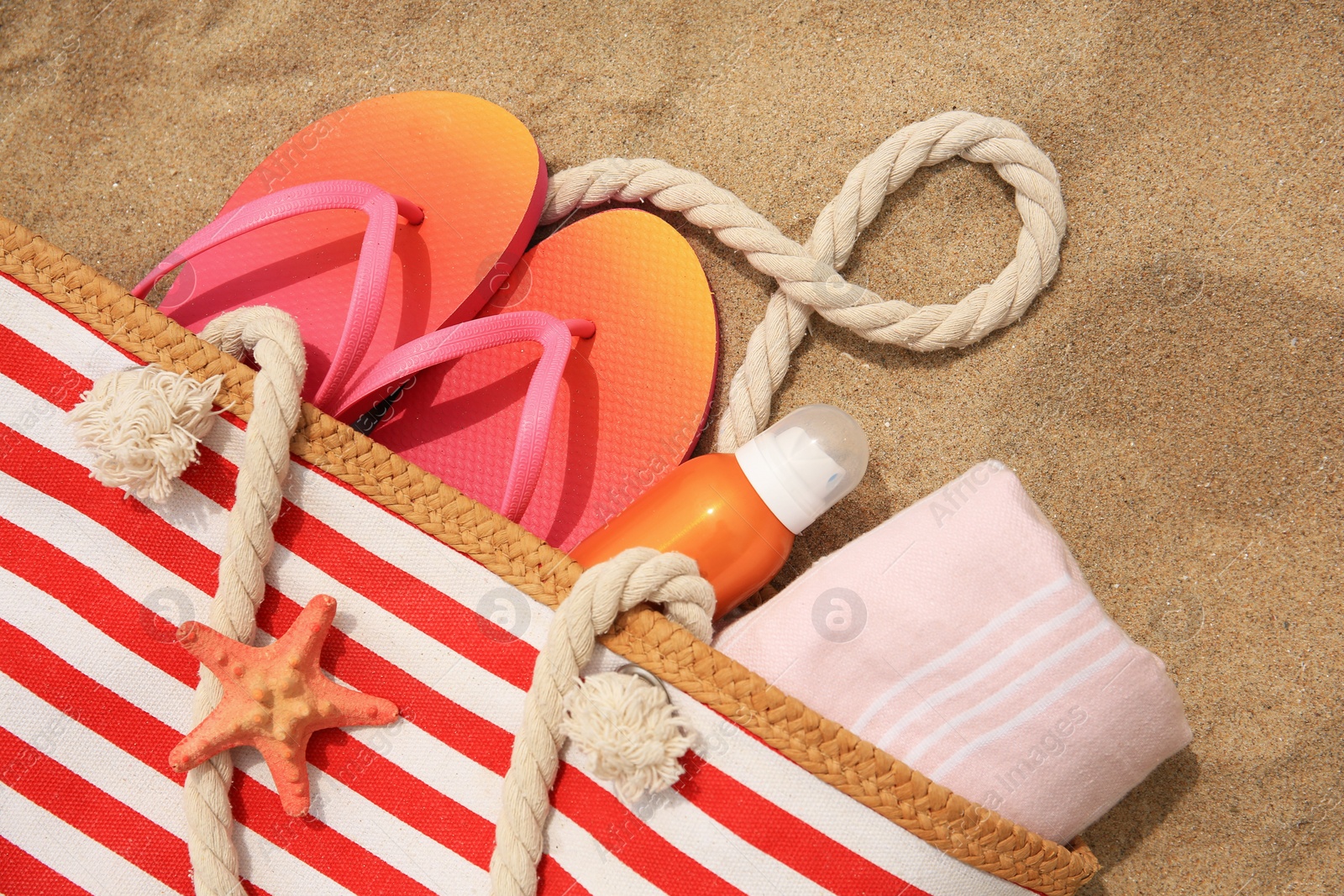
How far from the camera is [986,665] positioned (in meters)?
0.90

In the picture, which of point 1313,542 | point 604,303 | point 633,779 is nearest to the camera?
point 633,779

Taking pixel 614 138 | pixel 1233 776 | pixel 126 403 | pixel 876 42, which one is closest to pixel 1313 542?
pixel 1233 776

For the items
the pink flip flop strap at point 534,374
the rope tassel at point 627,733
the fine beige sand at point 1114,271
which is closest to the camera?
the rope tassel at point 627,733

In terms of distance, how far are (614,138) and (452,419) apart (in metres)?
0.48

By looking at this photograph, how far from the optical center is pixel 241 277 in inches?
48.1

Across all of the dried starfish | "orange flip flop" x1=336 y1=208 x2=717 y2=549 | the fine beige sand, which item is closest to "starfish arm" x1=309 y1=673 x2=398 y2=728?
the dried starfish

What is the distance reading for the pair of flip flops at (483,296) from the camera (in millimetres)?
1168

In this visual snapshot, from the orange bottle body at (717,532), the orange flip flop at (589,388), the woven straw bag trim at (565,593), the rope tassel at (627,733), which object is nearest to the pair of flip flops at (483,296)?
the orange flip flop at (589,388)

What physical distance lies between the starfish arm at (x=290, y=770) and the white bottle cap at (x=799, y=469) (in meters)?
0.55

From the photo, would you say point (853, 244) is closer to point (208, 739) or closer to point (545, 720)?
point (545, 720)

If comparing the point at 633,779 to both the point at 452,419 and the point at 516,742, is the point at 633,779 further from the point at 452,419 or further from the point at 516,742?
the point at 452,419

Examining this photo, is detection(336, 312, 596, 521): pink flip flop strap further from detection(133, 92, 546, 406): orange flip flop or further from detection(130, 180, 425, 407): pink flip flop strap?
detection(133, 92, 546, 406): orange flip flop

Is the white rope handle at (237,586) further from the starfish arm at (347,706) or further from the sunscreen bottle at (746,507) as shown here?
the sunscreen bottle at (746,507)

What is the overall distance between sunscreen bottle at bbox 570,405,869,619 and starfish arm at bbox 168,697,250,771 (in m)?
0.39
